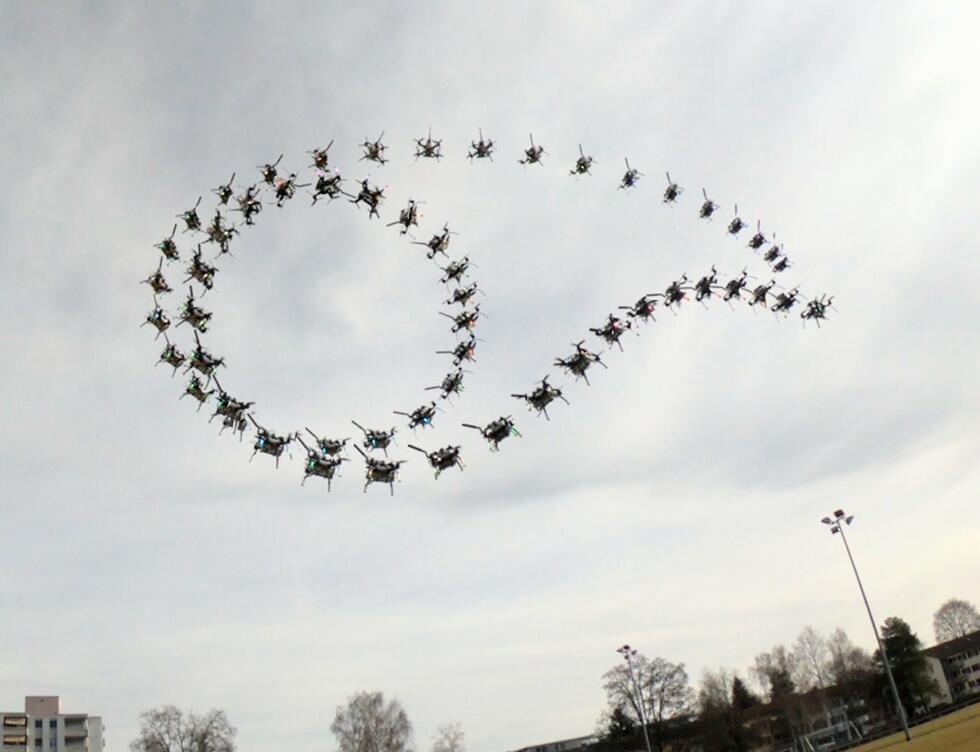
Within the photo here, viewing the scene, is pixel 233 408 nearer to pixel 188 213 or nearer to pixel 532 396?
pixel 188 213

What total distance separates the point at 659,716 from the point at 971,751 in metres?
Answer: 77.3

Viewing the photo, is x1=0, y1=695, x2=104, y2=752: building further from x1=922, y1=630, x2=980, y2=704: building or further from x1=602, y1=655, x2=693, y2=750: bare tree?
x1=922, y1=630, x2=980, y2=704: building

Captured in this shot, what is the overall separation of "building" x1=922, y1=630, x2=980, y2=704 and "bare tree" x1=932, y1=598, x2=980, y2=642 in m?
24.3

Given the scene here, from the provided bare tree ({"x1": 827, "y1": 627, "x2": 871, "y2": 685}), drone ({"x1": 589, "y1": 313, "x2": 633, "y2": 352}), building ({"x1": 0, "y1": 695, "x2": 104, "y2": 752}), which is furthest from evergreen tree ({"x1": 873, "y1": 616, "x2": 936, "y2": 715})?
building ({"x1": 0, "y1": 695, "x2": 104, "y2": 752})

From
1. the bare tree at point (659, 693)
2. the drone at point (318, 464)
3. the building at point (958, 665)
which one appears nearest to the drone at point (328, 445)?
the drone at point (318, 464)

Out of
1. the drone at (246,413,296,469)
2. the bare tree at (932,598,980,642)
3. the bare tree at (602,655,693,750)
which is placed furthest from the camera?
the bare tree at (932,598,980,642)

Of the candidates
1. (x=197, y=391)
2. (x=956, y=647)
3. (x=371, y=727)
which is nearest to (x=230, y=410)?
(x=197, y=391)

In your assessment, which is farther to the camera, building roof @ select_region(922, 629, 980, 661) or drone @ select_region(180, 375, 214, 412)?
building roof @ select_region(922, 629, 980, 661)

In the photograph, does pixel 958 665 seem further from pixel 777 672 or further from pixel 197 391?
pixel 197 391

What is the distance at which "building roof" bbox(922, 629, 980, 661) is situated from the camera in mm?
161837

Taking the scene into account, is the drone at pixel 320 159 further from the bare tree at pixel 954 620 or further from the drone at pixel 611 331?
the bare tree at pixel 954 620

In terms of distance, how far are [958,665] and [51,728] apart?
176 meters

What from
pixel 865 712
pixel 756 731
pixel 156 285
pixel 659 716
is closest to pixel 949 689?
pixel 865 712

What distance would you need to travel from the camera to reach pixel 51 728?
5226 inches
